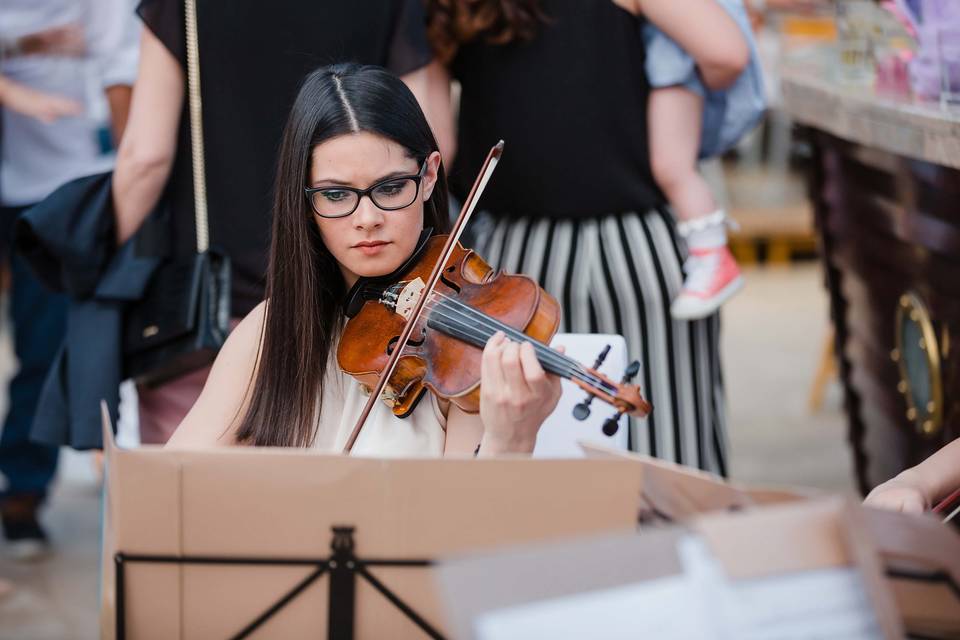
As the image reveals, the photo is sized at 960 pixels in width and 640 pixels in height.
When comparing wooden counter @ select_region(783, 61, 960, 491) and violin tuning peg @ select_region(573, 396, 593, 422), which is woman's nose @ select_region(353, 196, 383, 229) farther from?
wooden counter @ select_region(783, 61, 960, 491)

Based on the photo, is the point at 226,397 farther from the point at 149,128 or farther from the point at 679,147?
the point at 679,147

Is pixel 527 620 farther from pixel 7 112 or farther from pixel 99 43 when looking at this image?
pixel 7 112

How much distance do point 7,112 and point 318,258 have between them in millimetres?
1835

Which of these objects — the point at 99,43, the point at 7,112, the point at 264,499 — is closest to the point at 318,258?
the point at 264,499

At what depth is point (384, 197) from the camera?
1.77 m

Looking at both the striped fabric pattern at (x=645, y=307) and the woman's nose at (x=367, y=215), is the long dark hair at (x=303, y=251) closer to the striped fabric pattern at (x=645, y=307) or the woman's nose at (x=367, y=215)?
the woman's nose at (x=367, y=215)

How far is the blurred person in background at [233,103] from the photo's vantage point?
7.54ft

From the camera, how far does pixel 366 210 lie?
5.75 ft

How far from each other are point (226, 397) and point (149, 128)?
0.77 meters

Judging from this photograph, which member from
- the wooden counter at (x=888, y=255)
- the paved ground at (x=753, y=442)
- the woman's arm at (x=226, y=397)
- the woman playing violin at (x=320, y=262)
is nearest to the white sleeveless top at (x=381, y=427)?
the woman playing violin at (x=320, y=262)

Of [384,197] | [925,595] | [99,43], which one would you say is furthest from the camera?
[99,43]

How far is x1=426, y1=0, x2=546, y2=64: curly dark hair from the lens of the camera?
243 cm

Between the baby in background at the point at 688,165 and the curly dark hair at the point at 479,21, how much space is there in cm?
24

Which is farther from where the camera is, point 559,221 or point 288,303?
point 559,221
